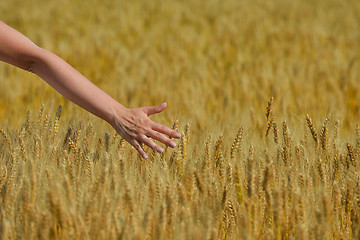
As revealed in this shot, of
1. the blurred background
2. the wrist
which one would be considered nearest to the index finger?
the wrist

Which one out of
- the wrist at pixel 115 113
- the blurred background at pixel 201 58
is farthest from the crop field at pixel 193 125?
the wrist at pixel 115 113

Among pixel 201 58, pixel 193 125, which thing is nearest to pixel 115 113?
pixel 193 125

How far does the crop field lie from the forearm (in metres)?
0.16

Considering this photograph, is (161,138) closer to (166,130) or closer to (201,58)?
(166,130)

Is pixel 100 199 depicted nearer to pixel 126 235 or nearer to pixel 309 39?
pixel 126 235

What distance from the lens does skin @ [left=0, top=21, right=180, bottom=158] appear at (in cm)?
161

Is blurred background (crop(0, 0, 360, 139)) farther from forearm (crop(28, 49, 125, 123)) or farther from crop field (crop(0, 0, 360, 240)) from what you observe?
forearm (crop(28, 49, 125, 123))

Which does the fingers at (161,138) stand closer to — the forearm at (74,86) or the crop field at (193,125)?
the crop field at (193,125)

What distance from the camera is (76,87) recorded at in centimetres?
162

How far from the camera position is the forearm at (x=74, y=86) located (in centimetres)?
161

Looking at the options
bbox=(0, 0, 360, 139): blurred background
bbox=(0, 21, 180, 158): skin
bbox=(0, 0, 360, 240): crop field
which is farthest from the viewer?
bbox=(0, 0, 360, 139): blurred background

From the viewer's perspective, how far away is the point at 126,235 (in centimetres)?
→ 118

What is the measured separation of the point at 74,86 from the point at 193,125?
4.26ft

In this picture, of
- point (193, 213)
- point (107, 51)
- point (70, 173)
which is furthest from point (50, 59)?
point (107, 51)
